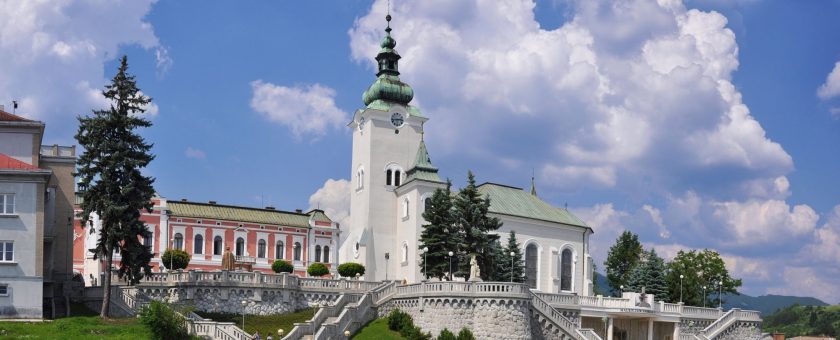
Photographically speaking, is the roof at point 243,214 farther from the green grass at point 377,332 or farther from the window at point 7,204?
the window at point 7,204

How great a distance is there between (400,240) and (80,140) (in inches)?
1218

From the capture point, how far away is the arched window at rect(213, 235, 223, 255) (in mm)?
82312

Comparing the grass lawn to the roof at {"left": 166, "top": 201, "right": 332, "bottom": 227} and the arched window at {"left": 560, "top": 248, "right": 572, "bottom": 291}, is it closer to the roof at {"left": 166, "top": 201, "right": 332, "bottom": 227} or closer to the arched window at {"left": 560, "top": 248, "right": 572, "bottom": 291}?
the roof at {"left": 166, "top": 201, "right": 332, "bottom": 227}

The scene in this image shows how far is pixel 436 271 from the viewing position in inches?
2480

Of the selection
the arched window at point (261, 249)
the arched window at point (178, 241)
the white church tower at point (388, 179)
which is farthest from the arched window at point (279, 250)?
the white church tower at point (388, 179)

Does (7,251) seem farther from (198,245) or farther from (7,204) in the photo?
(198,245)

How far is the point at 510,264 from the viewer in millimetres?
70875

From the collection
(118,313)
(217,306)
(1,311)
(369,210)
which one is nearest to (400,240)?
(369,210)

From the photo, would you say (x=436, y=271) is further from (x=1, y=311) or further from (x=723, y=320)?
(x=1, y=311)

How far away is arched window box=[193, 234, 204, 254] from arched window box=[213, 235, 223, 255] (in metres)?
1.03

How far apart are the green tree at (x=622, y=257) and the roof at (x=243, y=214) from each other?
2829cm

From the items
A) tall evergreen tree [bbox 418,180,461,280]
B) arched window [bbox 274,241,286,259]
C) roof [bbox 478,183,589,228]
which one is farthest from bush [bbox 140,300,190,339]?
arched window [bbox 274,241,286,259]

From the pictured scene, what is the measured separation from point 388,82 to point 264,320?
3178 cm

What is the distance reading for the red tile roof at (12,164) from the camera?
46.9 m
